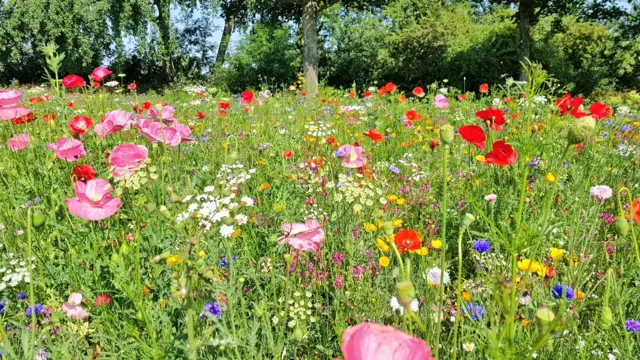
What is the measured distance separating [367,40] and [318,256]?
45.3ft

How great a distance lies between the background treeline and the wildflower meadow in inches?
392

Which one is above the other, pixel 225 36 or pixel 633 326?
pixel 633 326

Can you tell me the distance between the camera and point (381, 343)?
55 cm

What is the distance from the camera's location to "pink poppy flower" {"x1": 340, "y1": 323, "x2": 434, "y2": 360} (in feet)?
1.76

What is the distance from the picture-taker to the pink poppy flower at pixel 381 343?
1.76 ft

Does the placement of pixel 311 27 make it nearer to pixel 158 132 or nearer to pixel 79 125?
pixel 79 125

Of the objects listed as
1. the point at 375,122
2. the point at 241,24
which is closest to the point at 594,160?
the point at 375,122

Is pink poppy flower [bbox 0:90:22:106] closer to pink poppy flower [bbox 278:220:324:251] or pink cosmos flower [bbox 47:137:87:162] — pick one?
pink cosmos flower [bbox 47:137:87:162]

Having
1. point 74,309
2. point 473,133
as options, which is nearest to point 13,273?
point 74,309

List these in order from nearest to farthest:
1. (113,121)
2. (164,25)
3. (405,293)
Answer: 1. (405,293)
2. (113,121)
3. (164,25)

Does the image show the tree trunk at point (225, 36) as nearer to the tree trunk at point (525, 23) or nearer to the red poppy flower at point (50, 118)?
the tree trunk at point (525, 23)

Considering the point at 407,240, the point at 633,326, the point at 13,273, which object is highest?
the point at 407,240

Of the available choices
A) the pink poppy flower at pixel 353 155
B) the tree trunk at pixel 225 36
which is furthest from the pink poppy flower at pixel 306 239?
the tree trunk at pixel 225 36

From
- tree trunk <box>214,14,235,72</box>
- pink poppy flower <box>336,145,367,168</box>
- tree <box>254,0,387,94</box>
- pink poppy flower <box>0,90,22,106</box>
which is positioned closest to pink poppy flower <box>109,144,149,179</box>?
pink poppy flower <box>336,145,367,168</box>
